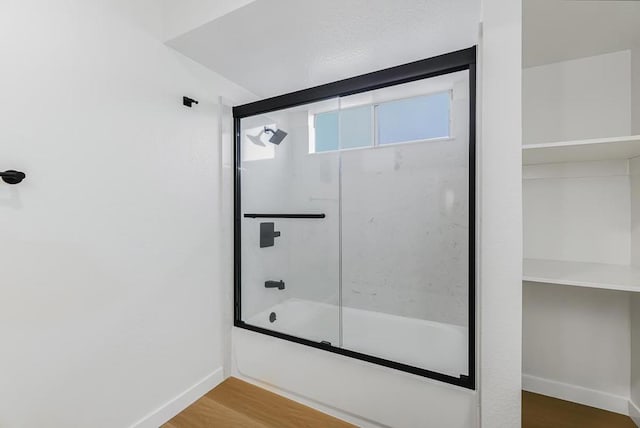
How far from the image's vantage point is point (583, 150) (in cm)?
129

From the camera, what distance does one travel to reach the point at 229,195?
2123 millimetres

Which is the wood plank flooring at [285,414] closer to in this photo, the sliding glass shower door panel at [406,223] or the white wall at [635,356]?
the white wall at [635,356]

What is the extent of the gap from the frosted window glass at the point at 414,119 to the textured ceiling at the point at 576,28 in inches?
19.5

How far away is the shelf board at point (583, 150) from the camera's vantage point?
44.3 inches

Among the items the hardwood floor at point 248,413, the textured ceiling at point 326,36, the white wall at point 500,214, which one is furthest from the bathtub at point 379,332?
the textured ceiling at point 326,36

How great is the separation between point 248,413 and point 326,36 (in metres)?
2.28

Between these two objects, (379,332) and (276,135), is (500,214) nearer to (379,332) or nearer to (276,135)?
(379,332)

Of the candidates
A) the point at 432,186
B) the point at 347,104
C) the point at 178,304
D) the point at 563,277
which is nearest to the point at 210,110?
the point at 347,104

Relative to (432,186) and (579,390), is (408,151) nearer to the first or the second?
(432,186)

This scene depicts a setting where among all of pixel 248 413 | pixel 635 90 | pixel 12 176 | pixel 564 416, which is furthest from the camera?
pixel 248 413

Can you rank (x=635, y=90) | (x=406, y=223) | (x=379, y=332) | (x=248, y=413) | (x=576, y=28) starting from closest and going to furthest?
(x=576, y=28) → (x=635, y=90) → (x=248, y=413) → (x=379, y=332) → (x=406, y=223)

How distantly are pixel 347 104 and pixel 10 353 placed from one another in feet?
6.85

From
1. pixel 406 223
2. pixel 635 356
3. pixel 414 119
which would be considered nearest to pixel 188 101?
pixel 414 119

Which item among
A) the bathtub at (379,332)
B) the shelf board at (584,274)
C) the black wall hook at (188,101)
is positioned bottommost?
the bathtub at (379,332)
